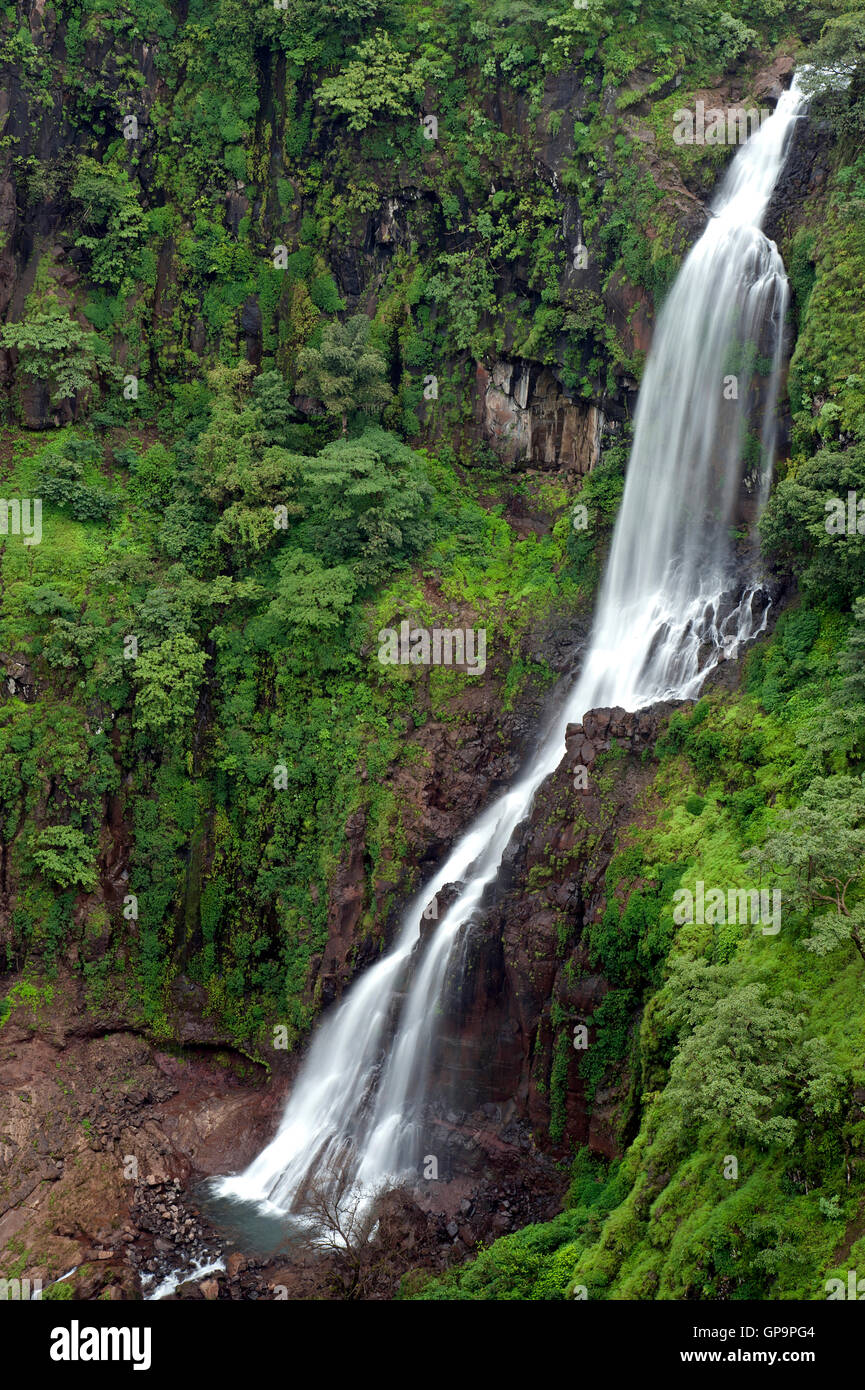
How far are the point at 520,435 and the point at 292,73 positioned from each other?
11.2 m

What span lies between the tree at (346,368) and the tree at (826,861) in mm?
16501

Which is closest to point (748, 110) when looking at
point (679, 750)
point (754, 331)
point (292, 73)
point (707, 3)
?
point (707, 3)

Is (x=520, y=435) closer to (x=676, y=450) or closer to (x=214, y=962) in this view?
(x=676, y=450)

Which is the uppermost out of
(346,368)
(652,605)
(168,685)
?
(346,368)

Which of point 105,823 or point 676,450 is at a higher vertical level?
point 676,450

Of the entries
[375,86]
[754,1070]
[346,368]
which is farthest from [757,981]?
[375,86]

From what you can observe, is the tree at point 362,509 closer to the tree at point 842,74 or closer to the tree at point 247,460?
the tree at point 247,460

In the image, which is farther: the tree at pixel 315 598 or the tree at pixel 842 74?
the tree at pixel 315 598

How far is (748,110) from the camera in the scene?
92.7 feet

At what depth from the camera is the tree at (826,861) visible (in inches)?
627

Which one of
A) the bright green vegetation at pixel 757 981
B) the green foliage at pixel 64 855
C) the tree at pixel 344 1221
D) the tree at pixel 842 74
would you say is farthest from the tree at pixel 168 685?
the tree at pixel 842 74

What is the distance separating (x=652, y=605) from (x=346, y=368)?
963cm

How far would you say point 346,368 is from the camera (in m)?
29.7

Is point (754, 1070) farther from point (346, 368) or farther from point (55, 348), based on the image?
point (55, 348)
